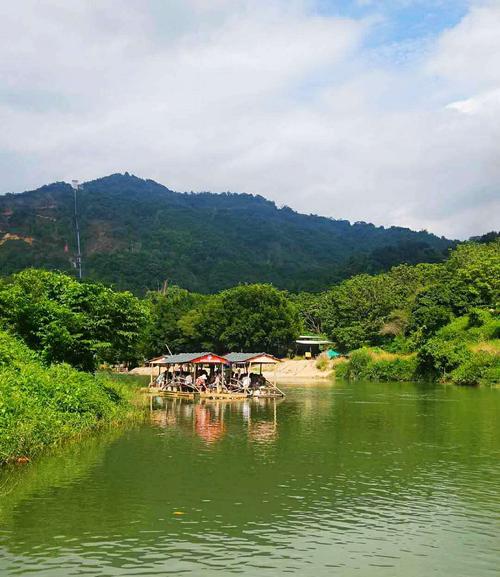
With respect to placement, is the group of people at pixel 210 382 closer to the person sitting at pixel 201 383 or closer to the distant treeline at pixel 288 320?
the person sitting at pixel 201 383

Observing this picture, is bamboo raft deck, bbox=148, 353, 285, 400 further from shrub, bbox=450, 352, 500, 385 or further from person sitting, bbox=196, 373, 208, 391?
shrub, bbox=450, 352, 500, 385

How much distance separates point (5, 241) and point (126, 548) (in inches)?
6473

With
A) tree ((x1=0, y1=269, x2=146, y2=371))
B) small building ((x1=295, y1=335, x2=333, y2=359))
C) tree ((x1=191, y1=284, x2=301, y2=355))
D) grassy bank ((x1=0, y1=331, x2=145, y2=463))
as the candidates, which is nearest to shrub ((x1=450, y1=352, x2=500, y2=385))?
tree ((x1=191, y1=284, x2=301, y2=355))

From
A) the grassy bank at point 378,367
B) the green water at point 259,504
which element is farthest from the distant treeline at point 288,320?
the green water at point 259,504

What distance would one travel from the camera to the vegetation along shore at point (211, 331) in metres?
22.8

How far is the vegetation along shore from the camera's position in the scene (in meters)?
22.8

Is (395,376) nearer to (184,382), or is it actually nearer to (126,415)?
(184,382)

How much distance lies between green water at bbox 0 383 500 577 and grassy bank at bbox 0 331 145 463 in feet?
2.64

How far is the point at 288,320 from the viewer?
82.5 meters

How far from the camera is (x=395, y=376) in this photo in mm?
65438

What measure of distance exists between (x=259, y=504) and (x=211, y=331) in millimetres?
68850

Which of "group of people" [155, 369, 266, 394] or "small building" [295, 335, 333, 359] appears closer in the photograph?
"group of people" [155, 369, 266, 394]

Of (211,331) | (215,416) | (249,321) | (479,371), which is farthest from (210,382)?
(211,331)

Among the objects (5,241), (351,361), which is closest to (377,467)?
(351,361)
